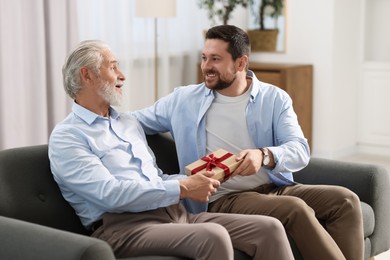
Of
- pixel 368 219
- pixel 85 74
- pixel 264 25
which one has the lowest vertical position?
pixel 368 219

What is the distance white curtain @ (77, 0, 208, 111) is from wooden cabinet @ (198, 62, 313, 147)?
0.26 metres

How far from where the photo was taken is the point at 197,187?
2.41 m

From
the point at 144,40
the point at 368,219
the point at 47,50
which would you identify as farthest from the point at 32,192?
the point at 144,40

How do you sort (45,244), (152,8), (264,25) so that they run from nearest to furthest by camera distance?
(45,244) → (152,8) → (264,25)

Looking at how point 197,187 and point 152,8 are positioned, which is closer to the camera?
point 197,187

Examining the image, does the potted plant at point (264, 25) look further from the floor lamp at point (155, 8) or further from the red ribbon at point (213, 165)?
the red ribbon at point (213, 165)

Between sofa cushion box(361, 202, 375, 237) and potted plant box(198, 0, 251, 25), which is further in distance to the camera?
potted plant box(198, 0, 251, 25)

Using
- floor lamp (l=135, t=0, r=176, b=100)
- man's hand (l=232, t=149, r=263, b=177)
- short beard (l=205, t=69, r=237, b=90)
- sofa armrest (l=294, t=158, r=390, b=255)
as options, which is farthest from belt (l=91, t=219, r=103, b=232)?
floor lamp (l=135, t=0, r=176, b=100)

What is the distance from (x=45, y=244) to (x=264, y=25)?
14.9 ft

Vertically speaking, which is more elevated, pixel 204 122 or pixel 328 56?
pixel 328 56

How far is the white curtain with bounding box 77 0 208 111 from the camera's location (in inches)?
201

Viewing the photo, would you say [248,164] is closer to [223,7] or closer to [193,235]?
[193,235]

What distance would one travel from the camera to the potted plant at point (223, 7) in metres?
5.91

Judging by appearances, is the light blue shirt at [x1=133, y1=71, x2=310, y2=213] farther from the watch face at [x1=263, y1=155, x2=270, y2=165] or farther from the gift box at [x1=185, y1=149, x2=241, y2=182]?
the gift box at [x1=185, y1=149, x2=241, y2=182]
